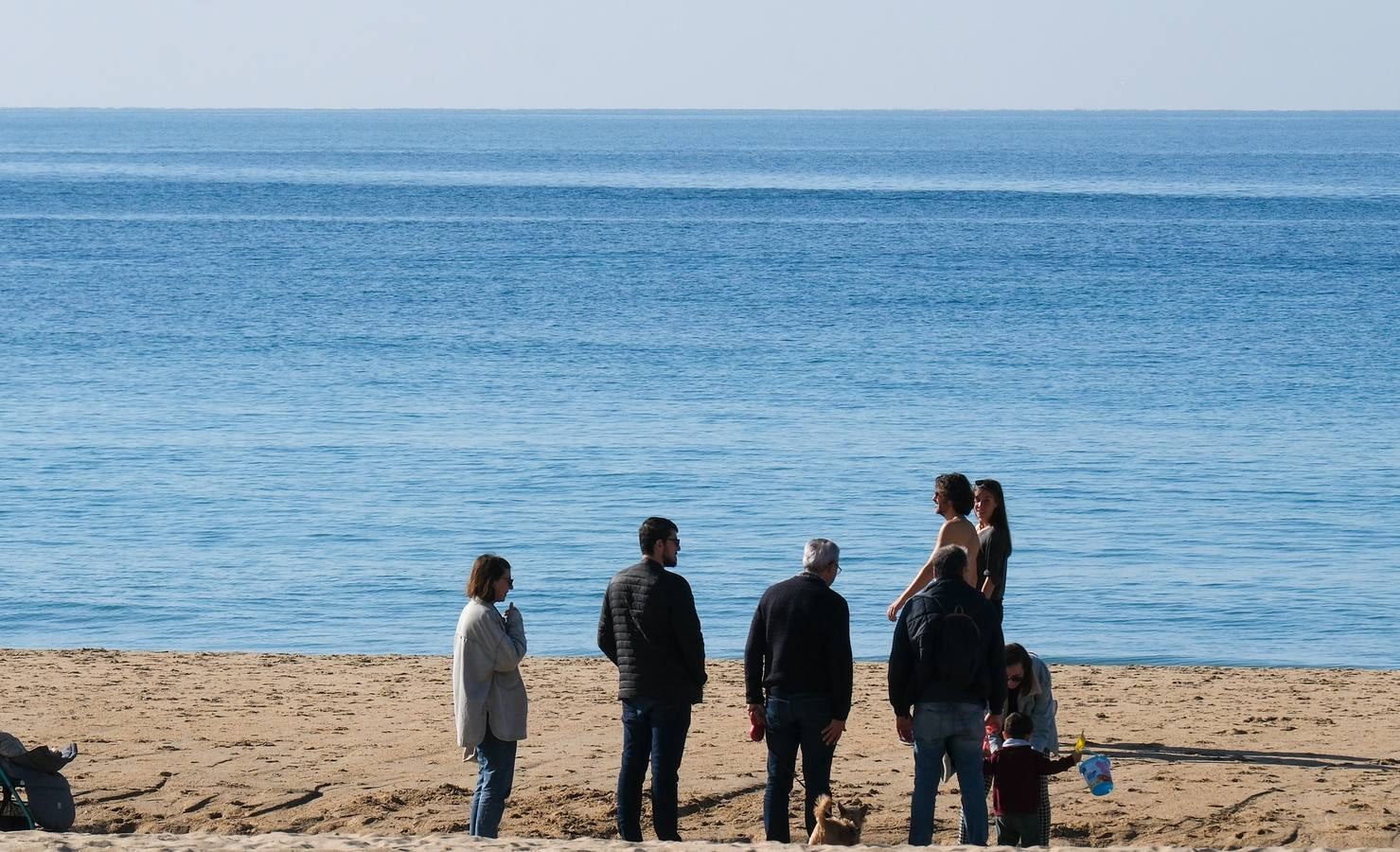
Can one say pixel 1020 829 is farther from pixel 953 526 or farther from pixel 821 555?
pixel 953 526

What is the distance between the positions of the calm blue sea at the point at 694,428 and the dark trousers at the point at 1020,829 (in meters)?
8.56

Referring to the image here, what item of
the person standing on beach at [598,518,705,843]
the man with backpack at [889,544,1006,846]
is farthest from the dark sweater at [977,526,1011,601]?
the person standing on beach at [598,518,705,843]

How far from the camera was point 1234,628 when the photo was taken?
56.6 ft

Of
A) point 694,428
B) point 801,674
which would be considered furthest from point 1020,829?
point 694,428

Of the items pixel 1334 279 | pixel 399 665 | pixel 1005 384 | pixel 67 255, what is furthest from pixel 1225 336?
pixel 67 255

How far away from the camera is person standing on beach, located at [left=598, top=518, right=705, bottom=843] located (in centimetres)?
729

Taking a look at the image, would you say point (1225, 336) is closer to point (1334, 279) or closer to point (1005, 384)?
point (1005, 384)

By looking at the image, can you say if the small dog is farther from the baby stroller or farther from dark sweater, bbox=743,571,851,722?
the baby stroller

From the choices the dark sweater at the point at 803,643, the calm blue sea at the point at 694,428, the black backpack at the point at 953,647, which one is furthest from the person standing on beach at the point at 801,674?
the calm blue sea at the point at 694,428

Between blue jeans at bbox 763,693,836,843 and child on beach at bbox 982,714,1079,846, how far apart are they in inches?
28.0

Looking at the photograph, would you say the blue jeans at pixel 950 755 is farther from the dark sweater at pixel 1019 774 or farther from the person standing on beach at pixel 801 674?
the person standing on beach at pixel 801 674

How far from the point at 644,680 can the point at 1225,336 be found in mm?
40286

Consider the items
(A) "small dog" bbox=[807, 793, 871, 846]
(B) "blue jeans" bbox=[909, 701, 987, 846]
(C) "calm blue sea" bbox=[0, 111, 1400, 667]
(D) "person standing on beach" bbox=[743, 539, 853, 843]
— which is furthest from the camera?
(C) "calm blue sea" bbox=[0, 111, 1400, 667]

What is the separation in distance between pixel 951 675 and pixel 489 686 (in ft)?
6.53
